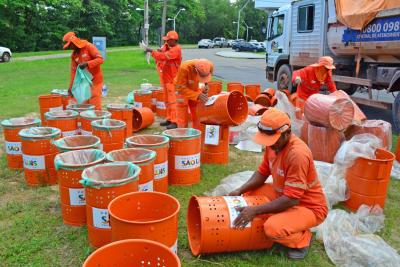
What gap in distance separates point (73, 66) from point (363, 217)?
5.15 meters

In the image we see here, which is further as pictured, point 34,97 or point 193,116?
point 34,97

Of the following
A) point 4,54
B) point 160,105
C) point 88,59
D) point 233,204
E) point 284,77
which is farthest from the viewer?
point 4,54

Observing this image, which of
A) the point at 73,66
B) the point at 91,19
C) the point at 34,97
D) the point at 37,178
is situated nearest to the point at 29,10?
the point at 91,19

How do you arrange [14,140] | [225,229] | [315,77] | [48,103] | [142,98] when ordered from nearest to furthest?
[225,229] → [14,140] → [315,77] → [48,103] → [142,98]

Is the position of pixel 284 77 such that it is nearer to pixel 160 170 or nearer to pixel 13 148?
pixel 160 170

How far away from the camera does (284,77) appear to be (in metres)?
11.0

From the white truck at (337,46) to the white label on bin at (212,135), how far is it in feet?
13.2

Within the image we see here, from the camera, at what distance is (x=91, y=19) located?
4294cm

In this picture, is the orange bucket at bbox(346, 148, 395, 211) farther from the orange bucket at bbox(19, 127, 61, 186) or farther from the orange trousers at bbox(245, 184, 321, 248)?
the orange bucket at bbox(19, 127, 61, 186)

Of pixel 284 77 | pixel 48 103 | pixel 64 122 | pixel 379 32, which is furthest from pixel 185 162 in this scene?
pixel 284 77

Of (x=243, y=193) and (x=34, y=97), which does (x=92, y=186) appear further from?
(x=34, y=97)

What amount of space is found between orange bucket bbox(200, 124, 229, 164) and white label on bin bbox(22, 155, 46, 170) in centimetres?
210

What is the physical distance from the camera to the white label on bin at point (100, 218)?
309 cm

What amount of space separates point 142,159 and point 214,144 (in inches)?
62.9
